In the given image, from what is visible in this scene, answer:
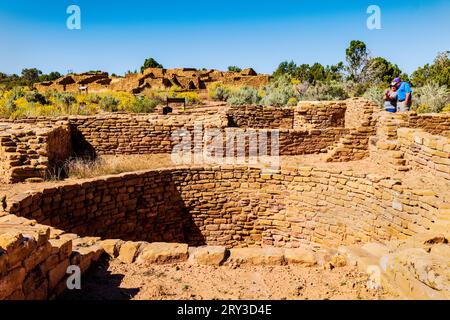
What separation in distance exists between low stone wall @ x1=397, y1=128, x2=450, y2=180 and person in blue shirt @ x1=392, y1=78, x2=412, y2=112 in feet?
11.9

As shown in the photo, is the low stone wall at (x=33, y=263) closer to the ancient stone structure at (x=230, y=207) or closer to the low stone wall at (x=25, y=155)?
the ancient stone structure at (x=230, y=207)

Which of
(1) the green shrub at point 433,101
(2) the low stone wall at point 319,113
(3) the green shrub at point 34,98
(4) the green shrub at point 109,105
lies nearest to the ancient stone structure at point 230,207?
(2) the low stone wall at point 319,113

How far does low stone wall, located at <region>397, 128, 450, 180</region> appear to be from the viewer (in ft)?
20.2

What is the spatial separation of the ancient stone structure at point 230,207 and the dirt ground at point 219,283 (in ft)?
0.52

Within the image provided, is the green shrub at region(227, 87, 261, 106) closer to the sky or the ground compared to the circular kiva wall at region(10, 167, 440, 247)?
closer to the sky

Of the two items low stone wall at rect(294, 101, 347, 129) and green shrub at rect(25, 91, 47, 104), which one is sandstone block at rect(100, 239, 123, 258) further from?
green shrub at rect(25, 91, 47, 104)

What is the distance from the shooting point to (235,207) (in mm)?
8102

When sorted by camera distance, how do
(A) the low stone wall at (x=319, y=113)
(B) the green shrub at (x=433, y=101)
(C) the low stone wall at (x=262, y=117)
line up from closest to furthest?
(A) the low stone wall at (x=319, y=113), (C) the low stone wall at (x=262, y=117), (B) the green shrub at (x=433, y=101)

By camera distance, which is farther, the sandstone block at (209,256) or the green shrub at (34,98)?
the green shrub at (34,98)

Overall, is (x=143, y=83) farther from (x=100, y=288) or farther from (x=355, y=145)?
(x=100, y=288)

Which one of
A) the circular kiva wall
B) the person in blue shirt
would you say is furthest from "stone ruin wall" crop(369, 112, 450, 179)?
the circular kiva wall

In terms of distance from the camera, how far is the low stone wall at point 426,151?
6.15 metres

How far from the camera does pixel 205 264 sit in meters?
4.35

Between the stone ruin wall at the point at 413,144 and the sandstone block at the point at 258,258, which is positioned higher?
the stone ruin wall at the point at 413,144
